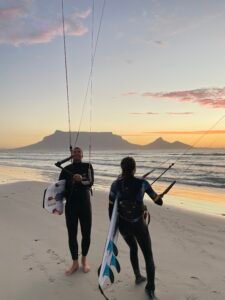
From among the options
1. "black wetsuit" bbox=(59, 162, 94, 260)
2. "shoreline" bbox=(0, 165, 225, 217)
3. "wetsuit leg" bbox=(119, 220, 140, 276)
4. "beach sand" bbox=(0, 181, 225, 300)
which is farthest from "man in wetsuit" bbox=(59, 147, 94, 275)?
"shoreline" bbox=(0, 165, 225, 217)

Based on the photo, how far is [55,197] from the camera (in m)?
6.07

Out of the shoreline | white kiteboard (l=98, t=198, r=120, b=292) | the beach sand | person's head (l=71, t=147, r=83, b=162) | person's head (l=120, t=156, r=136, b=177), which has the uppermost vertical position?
person's head (l=71, t=147, r=83, b=162)

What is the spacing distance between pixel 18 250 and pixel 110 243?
2.98 m

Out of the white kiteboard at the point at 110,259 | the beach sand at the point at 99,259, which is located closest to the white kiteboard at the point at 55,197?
the beach sand at the point at 99,259

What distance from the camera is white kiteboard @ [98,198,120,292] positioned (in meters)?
4.51

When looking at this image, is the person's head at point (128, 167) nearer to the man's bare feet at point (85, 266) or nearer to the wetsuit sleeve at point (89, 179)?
the wetsuit sleeve at point (89, 179)

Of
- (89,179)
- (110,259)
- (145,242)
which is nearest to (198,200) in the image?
(89,179)

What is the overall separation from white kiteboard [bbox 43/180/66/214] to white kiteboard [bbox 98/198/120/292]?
4.70 ft

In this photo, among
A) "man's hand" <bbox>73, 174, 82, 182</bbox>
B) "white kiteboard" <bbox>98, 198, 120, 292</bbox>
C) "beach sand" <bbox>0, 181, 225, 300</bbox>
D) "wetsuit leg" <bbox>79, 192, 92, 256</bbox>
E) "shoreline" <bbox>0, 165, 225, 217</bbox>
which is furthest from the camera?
"shoreline" <bbox>0, 165, 225, 217</bbox>

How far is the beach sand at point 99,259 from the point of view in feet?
17.0

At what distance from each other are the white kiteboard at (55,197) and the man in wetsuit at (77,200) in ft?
0.36

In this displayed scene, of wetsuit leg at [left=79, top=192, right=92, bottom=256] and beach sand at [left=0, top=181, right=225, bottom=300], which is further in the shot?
wetsuit leg at [left=79, top=192, right=92, bottom=256]

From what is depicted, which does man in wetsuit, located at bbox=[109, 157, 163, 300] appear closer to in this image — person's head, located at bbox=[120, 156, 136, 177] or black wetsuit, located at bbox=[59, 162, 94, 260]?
person's head, located at bbox=[120, 156, 136, 177]

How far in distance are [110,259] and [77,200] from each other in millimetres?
1435
